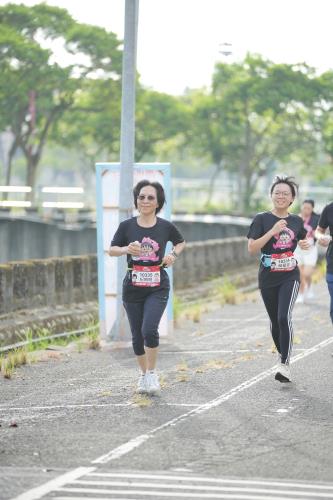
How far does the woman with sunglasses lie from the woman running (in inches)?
36.8

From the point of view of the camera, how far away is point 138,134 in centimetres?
6350

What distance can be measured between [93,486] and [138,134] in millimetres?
55818

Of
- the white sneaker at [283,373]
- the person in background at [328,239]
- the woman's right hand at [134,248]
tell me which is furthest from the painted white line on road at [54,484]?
the person in background at [328,239]

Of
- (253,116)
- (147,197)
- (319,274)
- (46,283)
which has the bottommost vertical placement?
(319,274)

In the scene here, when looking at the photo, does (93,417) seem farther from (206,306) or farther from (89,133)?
(89,133)

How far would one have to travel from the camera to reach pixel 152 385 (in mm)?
11969

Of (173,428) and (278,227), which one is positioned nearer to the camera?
(173,428)

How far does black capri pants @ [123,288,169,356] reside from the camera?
39.5ft

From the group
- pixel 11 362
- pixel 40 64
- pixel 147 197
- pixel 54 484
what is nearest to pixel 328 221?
pixel 147 197

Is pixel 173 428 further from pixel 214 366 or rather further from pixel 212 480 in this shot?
pixel 214 366

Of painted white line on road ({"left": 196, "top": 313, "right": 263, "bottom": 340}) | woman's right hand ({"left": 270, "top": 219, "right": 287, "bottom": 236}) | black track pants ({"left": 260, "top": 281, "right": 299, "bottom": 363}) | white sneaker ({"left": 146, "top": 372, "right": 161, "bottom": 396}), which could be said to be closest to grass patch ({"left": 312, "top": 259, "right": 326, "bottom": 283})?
painted white line on road ({"left": 196, "top": 313, "right": 263, "bottom": 340})

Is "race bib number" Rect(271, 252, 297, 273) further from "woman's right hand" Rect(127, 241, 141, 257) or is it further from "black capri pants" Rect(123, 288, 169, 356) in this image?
"woman's right hand" Rect(127, 241, 141, 257)

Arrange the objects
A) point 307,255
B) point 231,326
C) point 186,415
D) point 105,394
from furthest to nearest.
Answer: point 307,255 < point 231,326 < point 105,394 < point 186,415

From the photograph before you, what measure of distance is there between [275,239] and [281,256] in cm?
17
